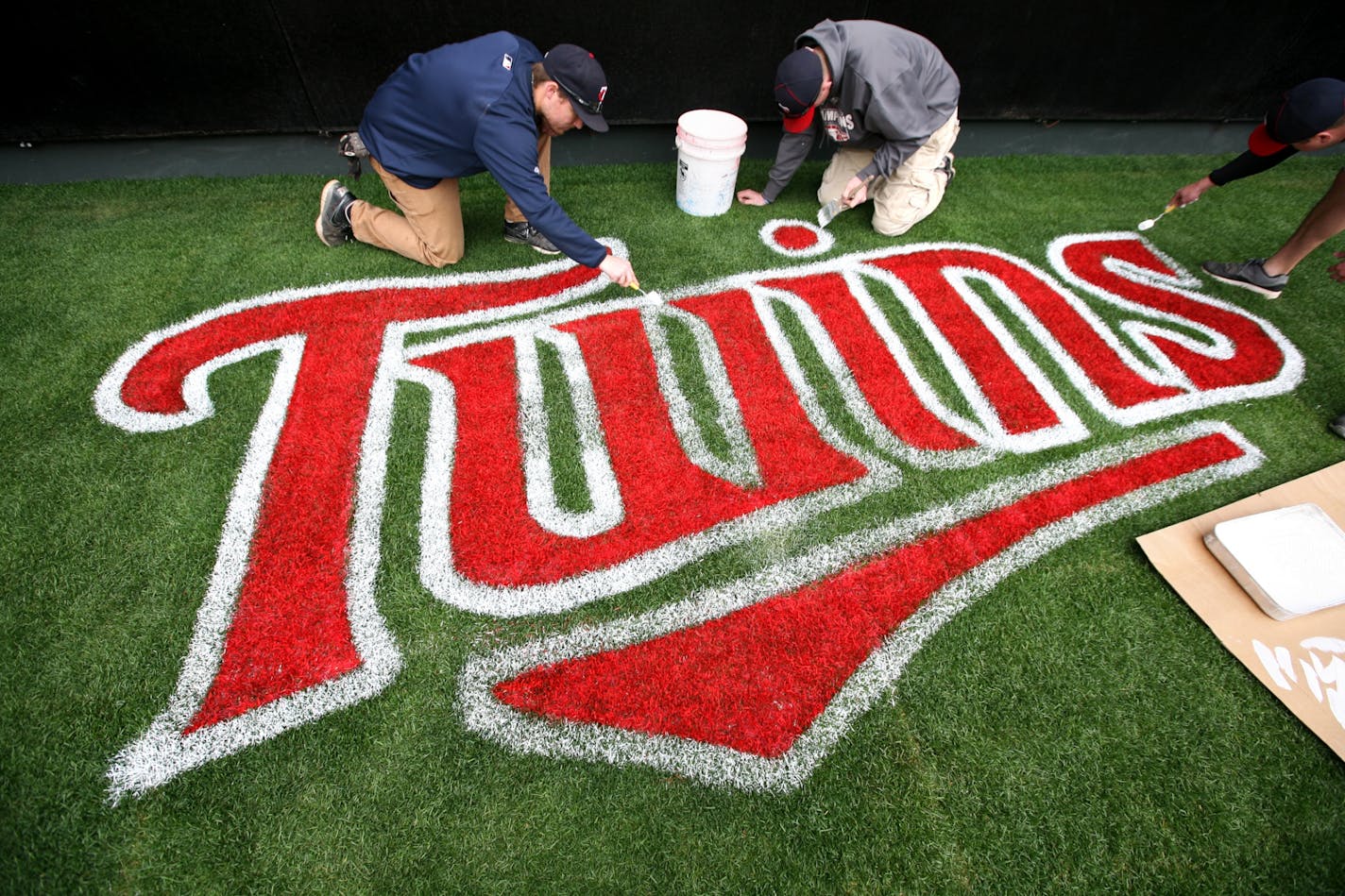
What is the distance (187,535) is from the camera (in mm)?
2424

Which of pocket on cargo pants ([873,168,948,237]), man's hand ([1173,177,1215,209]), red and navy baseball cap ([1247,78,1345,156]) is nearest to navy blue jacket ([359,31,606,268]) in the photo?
pocket on cargo pants ([873,168,948,237])

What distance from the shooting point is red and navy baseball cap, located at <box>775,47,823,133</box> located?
11.0 ft

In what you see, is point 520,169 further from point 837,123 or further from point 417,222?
point 837,123

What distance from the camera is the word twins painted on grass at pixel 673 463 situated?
2090mm

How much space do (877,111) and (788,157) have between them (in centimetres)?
76

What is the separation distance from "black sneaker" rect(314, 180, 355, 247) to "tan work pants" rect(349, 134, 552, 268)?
0.14 feet

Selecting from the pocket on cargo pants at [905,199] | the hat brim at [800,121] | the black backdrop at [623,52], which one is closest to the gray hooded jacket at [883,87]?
the hat brim at [800,121]

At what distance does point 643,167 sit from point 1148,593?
424 centimetres

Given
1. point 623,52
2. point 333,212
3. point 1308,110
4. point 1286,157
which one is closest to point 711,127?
point 623,52

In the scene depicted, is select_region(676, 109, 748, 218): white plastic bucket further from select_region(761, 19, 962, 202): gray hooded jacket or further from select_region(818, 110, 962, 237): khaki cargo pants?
select_region(818, 110, 962, 237): khaki cargo pants

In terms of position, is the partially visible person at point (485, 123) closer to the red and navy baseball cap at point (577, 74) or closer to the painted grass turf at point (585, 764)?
the red and navy baseball cap at point (577, 74)

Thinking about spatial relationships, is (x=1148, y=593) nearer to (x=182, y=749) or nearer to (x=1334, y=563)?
(x=1334, y=563)

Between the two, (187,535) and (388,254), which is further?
(388,254)

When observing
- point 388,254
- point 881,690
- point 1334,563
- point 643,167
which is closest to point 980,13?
point 643,167
